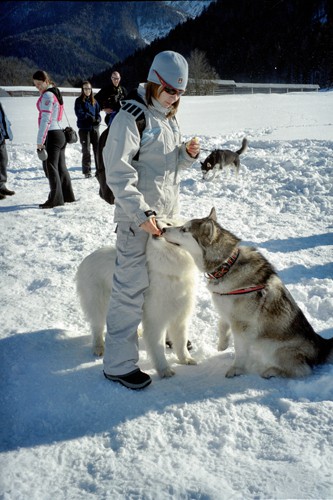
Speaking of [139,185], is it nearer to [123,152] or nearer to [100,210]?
[123,152]

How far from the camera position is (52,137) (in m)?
6.01

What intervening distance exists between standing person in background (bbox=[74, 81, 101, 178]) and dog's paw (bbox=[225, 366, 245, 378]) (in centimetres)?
674

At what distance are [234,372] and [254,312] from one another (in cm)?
48

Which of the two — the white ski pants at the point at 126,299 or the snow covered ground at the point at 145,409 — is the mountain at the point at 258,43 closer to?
the snow covered ground at the point at 145,409

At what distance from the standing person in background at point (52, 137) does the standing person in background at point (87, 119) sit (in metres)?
2.00

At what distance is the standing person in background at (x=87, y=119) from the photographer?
830 cm

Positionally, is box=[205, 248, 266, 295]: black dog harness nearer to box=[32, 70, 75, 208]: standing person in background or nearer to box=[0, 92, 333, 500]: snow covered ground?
box=[0, 92, 333, 500]: snow covered ground

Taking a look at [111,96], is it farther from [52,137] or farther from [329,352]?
[329,352]

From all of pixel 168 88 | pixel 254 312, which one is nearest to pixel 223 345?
pixel 254 312

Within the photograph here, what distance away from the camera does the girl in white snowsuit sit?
2.18 m

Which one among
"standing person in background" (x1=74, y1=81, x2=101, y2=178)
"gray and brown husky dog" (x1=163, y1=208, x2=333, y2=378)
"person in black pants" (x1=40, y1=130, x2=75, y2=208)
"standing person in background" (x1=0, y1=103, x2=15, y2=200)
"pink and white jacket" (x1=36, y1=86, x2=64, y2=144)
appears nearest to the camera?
"gray and brown husky dog" (x1=163, y1=208, x2=333, y2=378)

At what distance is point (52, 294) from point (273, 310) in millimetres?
2251

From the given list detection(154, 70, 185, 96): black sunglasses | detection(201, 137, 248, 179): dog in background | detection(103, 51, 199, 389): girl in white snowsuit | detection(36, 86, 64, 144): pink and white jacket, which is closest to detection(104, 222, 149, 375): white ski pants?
detection(103, 51, 199, 389): girl in white snowsuit

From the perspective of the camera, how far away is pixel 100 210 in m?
6.35
